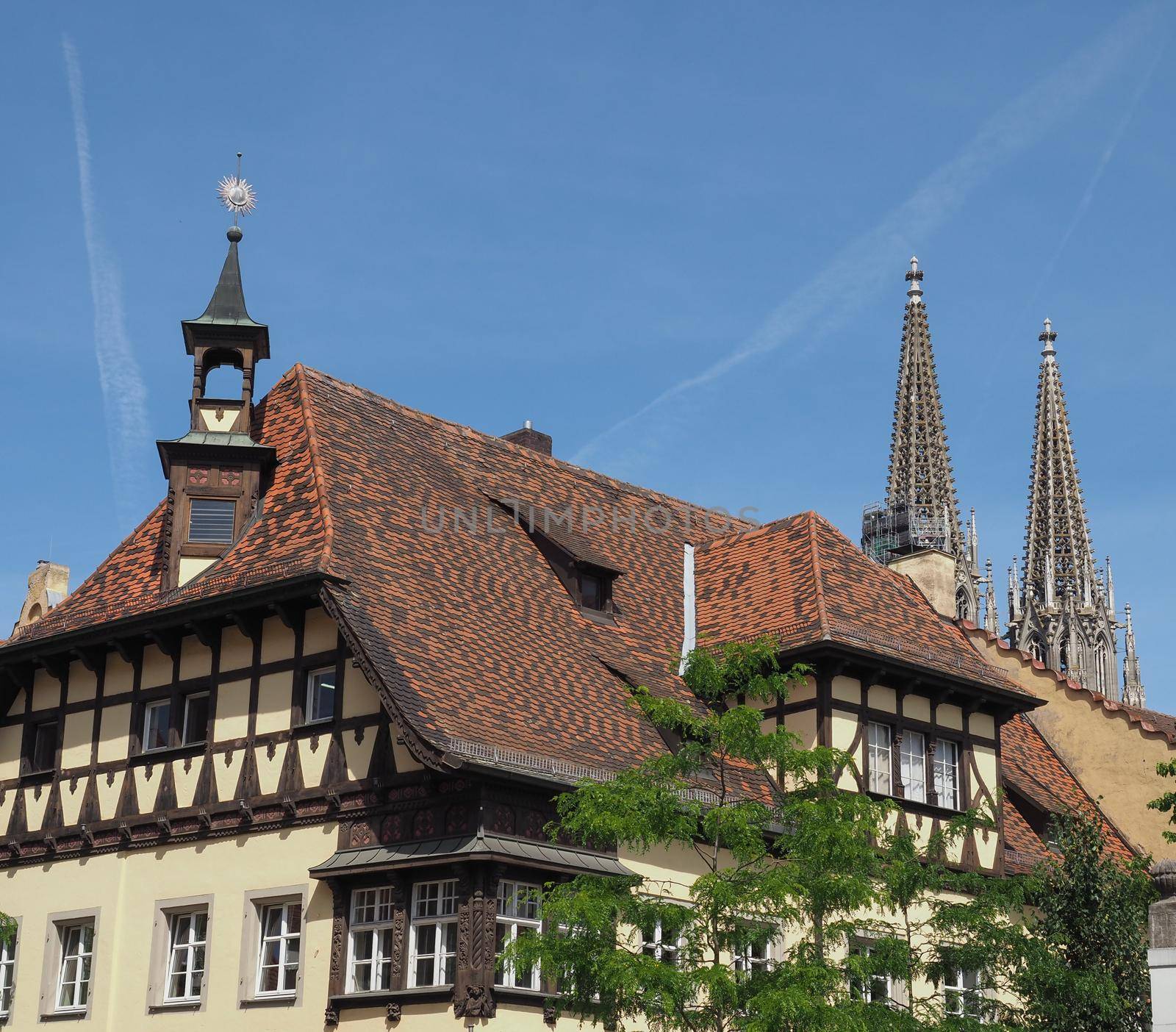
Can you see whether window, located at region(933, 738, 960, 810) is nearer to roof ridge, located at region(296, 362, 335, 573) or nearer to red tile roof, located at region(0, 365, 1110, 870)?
red tile roof, located at region(0, 365, 1110, 870)

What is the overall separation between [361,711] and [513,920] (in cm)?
325

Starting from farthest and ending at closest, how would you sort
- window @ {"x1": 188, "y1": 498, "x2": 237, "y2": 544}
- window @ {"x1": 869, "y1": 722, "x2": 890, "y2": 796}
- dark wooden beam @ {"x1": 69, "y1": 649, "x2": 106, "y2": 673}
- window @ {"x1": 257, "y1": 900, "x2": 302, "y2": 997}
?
window @ {"x1": 869, "y1": 722, "x2": 890, "y2": 796}
window @ {"x1": 188, "y1": 498, "x2": 237, "y2": 544}
dark wooden beam @ {"x1": 69, "y1": 649, "x2": 106, "y2": 673}
window @ {"x1": 257, "y1": 900, "x2": 302, "y2": 997}

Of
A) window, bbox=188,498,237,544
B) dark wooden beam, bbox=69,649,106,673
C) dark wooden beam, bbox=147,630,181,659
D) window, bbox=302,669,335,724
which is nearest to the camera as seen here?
window, bbox=302,669,335,724

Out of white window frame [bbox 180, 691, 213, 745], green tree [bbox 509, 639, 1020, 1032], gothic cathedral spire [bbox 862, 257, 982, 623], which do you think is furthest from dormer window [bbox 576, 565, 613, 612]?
gothic cathedral spire [bbox 862, 257, 982, 623]

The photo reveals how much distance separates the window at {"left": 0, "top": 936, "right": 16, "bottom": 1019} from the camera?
88.0 feet

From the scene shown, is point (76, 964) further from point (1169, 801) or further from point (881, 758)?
point (1169, 801)

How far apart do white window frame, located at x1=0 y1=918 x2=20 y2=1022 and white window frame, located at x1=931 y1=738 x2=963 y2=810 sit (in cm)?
1288

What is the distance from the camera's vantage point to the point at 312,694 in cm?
2519

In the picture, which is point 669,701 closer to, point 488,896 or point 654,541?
point 488,896

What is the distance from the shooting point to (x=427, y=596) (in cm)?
2623

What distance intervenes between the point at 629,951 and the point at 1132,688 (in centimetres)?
9668

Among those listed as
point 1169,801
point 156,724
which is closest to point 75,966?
point 156,724

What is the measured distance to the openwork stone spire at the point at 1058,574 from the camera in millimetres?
111188

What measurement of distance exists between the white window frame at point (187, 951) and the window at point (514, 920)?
13.9ft
